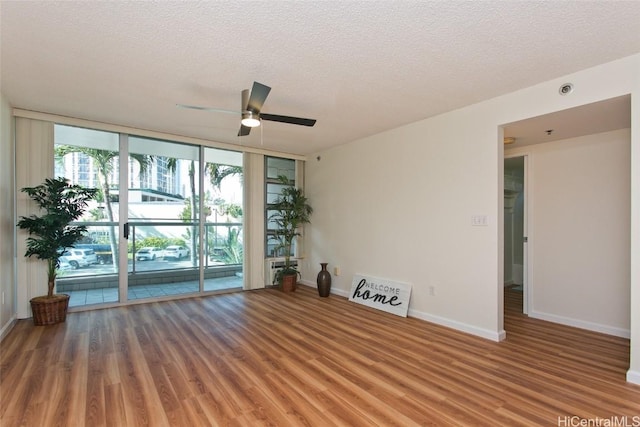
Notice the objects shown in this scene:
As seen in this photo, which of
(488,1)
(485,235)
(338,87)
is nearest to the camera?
(488,1)

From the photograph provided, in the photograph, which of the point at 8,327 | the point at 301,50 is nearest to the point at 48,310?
the point at 8,327

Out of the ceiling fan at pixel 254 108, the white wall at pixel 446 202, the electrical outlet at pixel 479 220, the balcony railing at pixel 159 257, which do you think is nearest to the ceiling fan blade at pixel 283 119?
the ceiling fan at pixel 254 108

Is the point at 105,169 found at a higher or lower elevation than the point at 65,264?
higher

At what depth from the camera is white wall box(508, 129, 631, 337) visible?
330 centimetres

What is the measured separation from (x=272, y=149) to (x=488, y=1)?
13.6 feet

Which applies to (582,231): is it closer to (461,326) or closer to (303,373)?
(461,326)

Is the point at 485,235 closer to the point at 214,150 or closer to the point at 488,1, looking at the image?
the point at 488,1

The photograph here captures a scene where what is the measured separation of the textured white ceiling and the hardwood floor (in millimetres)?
2474

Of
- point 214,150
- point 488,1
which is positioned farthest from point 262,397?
point 214,150

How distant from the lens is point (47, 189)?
3621mm

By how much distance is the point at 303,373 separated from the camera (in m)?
2.50

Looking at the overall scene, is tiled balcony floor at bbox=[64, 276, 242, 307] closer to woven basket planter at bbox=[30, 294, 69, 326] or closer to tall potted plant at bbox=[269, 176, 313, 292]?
woven basket planter at bbox=[30, 294, 69, 326]

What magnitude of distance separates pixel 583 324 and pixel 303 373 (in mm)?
3277

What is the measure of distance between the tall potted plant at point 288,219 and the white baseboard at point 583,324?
11.5 ft
